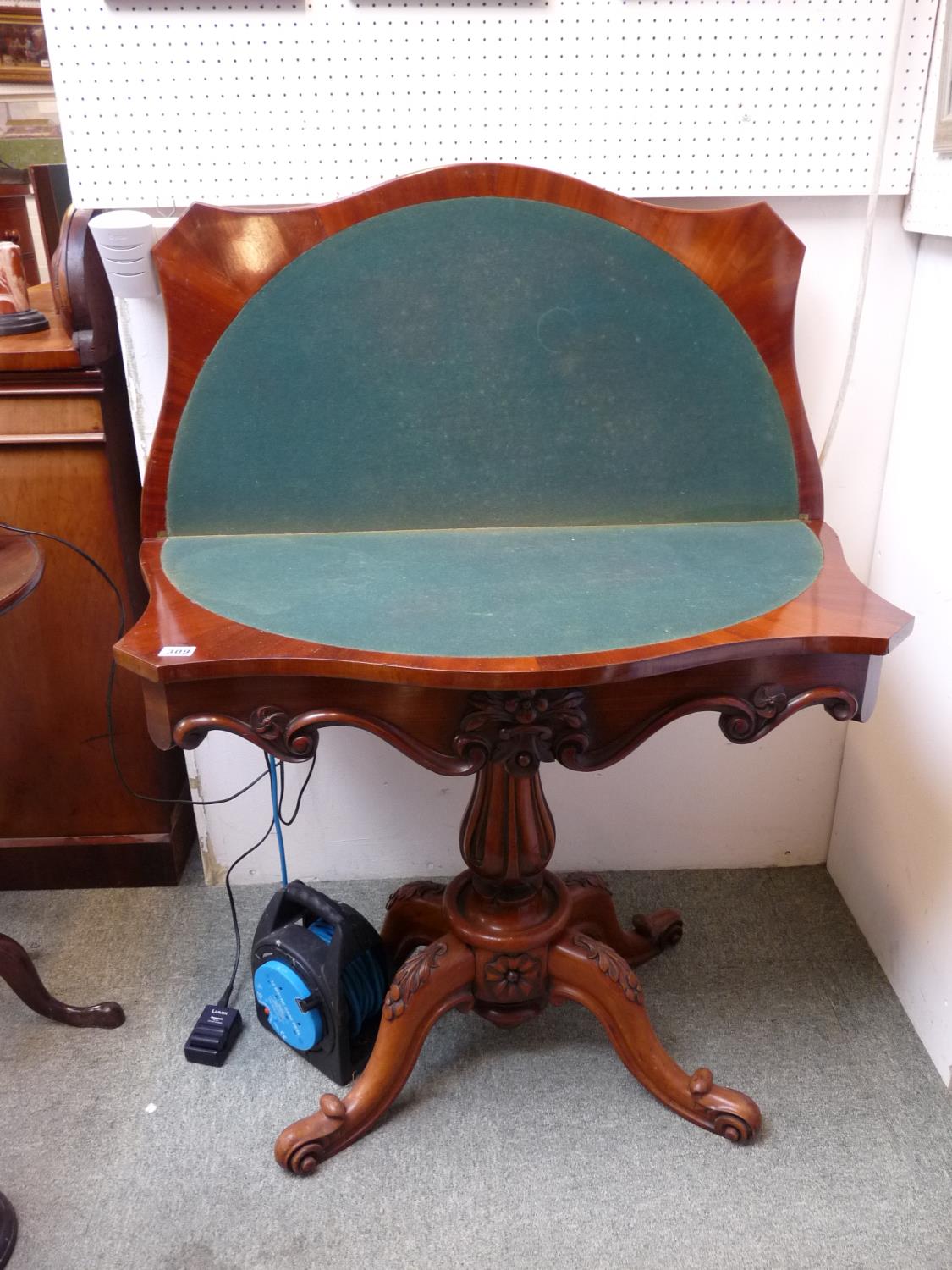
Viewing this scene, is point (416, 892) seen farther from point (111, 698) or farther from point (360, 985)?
point (111, 698)

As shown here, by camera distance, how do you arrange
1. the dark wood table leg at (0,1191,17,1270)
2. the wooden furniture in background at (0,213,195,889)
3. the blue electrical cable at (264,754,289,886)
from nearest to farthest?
the dark wood table leg at (0,1191,17,1270) < the wooden furniture in background at (0,213,195,889) < the blue electrical cable at (264,754,289,886)

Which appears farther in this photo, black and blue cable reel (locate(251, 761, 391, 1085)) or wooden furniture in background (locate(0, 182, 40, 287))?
wooden furniture in background (locate(0, 182, 40, 287))

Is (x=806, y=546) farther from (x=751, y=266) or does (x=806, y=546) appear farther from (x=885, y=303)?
(x=885, y=303)

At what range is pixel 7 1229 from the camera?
1.26 metres

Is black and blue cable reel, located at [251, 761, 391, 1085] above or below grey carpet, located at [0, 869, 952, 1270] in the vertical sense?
above

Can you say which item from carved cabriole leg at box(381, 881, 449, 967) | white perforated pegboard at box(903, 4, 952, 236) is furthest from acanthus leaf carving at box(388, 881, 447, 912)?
white perforated pegboard at box(903, 4, 952, 236)

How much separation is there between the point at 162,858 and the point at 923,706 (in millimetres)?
1378

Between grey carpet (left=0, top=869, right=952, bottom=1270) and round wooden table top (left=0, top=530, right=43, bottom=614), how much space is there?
30.3 inches

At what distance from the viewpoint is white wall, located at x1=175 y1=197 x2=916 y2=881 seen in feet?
5.98

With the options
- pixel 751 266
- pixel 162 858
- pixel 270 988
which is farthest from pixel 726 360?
pixel 162 858

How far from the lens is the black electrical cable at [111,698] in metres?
1.66

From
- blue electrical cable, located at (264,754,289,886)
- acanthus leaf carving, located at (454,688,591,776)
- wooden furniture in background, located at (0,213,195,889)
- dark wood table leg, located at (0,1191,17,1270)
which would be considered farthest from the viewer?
blue electrical cable, located at (264,754,289,886)

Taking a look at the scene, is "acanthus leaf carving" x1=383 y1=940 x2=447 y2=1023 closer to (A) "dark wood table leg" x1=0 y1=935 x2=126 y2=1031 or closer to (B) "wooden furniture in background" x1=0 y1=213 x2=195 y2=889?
→ (A) "dark wood table leg" x1=0 y1=935 x2=126 y2=1031

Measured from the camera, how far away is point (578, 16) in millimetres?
1368
